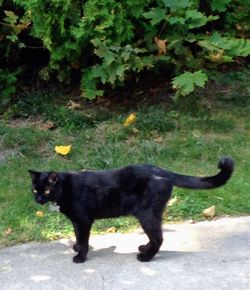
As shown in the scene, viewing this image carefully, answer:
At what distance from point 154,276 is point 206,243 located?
26.6 inches

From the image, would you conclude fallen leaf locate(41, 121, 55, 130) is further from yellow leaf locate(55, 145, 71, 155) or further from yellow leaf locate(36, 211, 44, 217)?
yellow leaf locate(36, 211, 44, 217)

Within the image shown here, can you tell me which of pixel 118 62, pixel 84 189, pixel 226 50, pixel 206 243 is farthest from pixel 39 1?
pixel 206 243

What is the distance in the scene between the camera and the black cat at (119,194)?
4.59 m

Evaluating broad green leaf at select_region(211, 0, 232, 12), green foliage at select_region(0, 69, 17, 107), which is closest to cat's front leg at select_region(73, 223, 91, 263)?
green foliage at select_region(0, 69, 17, 107)

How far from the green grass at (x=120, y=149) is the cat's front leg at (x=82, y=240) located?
49 cm

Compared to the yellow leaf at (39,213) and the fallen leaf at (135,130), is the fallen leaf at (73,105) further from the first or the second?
the yellow leaf at (39,213)

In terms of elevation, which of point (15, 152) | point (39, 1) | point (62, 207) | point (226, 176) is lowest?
point (15, 152)

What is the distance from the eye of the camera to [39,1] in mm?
7027

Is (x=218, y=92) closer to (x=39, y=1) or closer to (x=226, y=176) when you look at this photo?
(x=39, y=1)

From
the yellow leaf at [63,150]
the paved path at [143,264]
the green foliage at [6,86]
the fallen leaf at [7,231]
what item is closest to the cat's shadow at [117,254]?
the paved path at [143,264]

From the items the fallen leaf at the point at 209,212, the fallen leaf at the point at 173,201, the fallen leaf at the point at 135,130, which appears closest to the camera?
the fallen leaf at the point at 209,212

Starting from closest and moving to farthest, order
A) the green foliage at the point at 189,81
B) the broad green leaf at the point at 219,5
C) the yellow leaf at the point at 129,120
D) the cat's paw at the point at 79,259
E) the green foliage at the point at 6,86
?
the cat's paw at the point at 79,259 → the green foliage at the point at 189,81 → the yellow leaf at the point at 129,120 → the broad green leaf at the point at 219,5 → the green foliage at the point at 6,86

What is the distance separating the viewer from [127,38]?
7098mm

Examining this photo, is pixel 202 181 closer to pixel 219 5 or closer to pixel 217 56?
pixel 217 56
